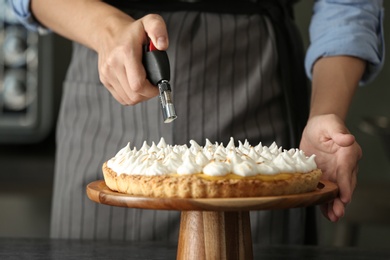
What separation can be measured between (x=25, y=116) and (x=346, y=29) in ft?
5.65

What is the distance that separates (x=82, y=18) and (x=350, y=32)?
0.52m

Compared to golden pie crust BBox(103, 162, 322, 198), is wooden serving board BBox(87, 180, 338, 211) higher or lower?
lower

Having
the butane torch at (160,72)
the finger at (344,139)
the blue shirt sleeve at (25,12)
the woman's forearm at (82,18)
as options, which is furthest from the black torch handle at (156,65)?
the blue shirt sleeve at (25,12)

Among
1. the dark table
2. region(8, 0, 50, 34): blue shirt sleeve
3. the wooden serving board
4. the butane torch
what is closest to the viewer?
the wooden serving board

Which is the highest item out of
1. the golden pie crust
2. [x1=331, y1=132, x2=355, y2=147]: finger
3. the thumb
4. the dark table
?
the thumb

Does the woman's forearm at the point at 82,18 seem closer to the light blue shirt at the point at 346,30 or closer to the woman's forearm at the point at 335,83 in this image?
the light blue shirt at the point at 346,30

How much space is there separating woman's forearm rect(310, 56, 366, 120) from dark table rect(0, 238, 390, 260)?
0.89 feet

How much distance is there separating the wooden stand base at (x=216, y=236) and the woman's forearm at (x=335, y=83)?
459 millimetres

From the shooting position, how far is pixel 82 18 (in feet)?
5.02

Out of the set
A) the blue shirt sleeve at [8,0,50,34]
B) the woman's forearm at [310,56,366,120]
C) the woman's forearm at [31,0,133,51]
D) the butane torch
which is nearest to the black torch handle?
the butane torch

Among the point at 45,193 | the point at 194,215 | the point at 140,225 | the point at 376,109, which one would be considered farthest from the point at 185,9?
the point at 376,109

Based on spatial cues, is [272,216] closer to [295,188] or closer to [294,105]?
[294,105]

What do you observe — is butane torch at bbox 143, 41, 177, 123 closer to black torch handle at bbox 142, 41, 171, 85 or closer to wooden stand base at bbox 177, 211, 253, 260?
black torch handle at bbox 142, 41, 171, 85

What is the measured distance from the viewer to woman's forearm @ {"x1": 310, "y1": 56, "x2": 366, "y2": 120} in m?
1.56
